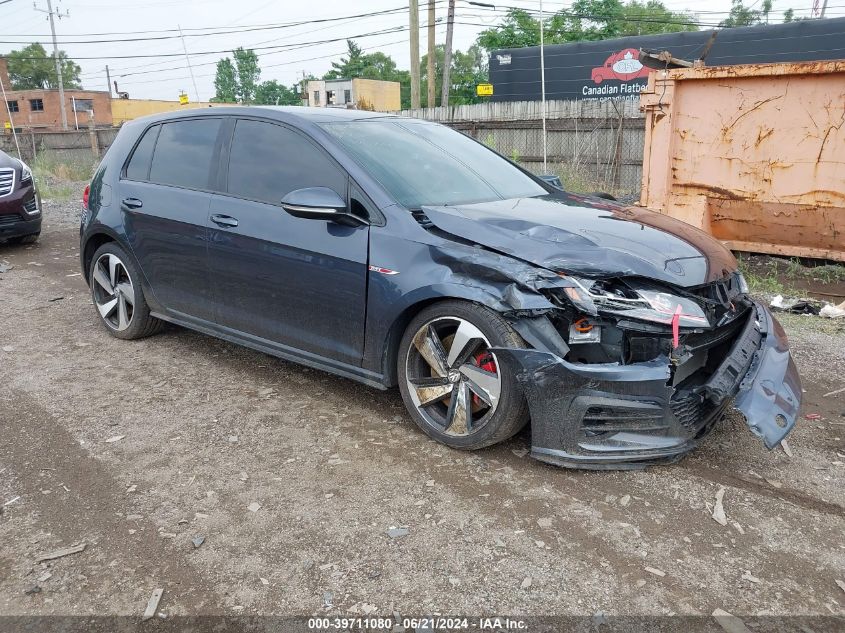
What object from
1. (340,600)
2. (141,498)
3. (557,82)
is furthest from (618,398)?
(557,82)

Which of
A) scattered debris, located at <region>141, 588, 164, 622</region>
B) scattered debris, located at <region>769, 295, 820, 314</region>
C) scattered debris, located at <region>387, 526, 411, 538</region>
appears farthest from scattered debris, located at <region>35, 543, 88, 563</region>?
scattered debris, located at <region>769, 295, 820, 314</region>

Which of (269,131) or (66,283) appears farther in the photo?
(66,283)

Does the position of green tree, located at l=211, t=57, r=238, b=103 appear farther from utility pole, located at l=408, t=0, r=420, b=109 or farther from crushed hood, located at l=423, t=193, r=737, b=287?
crushed hood, located at l=423, t=193, r=737, b=287

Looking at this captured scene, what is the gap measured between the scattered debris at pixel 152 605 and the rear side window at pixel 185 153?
273 centimetres

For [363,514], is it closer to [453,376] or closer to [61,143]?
[453,376]

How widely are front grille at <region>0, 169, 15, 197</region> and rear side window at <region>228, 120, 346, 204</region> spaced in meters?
6.15

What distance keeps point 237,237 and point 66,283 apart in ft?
13.7

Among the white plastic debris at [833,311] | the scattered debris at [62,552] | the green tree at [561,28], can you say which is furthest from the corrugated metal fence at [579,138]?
the green tree at [561,28]

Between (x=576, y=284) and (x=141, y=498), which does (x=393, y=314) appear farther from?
(x=141, y=498)

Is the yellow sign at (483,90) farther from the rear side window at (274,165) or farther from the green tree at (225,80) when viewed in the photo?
the green tree at (225,80)

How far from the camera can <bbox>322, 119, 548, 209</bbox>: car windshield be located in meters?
3.85

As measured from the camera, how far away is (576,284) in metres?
3.09

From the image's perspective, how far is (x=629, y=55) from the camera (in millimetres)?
21547

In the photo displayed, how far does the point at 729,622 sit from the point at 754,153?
563 cm
